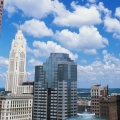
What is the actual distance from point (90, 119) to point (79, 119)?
4629mm

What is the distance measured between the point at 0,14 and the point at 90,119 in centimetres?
5776

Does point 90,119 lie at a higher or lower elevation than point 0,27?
lower

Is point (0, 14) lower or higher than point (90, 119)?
higher

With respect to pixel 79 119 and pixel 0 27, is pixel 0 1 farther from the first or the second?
pixel 79 119

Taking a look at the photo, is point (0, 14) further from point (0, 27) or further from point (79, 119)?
point (79, 119)

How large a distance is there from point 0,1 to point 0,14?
5.39 meters

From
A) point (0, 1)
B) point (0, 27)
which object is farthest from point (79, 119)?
point (0, 1)

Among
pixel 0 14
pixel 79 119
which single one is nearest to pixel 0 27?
pixel 0 14

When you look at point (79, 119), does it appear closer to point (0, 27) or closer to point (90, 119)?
point (90, 119)

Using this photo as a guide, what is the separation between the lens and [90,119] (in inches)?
4510

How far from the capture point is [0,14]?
387 ft

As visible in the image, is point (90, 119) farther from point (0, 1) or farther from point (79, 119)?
point (0, 1)

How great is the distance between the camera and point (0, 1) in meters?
117

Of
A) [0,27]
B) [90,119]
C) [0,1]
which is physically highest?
[0,1]
